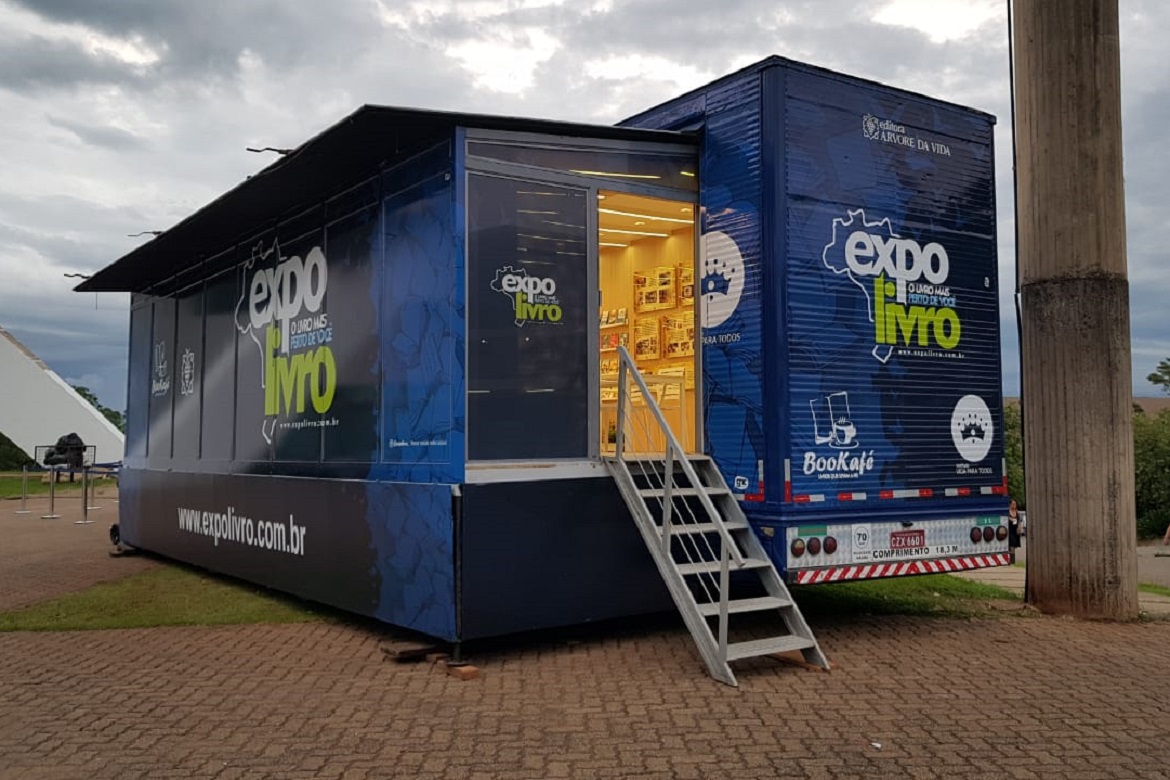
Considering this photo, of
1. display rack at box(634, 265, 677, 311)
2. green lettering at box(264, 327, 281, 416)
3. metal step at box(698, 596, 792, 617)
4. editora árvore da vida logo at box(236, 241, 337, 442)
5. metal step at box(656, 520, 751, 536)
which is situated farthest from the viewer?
green lettering at box(264, 327, 281, 416)

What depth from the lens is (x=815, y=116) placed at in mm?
7547

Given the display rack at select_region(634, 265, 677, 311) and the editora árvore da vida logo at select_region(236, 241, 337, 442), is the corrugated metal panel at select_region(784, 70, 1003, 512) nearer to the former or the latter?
the display rack at select_region(634, 265, 677, 311)

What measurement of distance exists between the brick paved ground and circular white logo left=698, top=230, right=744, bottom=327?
8.19ft

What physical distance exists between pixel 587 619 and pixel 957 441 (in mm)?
3317

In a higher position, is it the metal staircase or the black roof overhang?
the black roof overhang

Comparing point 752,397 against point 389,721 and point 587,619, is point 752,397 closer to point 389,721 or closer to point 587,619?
point 587,619

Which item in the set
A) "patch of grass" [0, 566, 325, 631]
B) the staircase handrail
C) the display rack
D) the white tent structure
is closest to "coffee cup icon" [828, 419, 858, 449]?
the staircase handrail

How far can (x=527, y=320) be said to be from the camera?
288 inches

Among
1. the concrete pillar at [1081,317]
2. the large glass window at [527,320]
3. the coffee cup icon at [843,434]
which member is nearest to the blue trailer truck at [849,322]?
the coffee cup icon at [843,434]

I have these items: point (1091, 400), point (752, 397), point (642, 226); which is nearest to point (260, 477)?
point (642, 226)

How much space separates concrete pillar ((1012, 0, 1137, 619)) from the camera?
867 cm

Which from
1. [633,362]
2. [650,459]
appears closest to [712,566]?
[650,459]

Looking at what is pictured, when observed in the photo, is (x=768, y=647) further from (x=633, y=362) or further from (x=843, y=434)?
(x=633, y=362)

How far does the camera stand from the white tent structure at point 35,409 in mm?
36531
